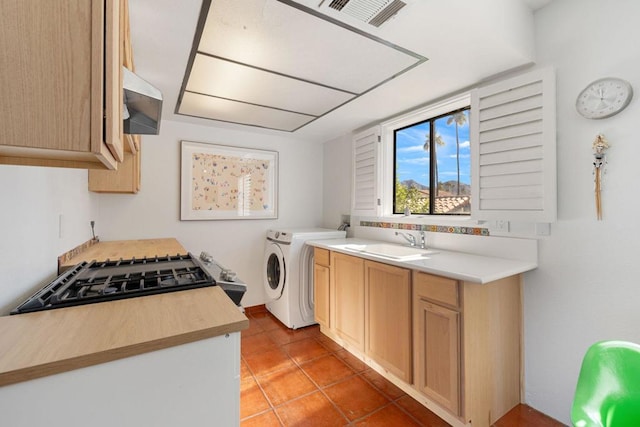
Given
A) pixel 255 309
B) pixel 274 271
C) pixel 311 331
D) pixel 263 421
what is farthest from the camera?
pixel 255 309

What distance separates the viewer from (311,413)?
1.71 metres

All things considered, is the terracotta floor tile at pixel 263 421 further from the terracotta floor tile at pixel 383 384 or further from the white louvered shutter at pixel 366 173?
the white louvered shutter at pixel 366 173

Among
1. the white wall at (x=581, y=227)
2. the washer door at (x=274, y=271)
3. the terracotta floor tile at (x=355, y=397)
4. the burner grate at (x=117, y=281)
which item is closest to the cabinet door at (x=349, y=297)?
the terracotta floor tile at (x=355, y=397)

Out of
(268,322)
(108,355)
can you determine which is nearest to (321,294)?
(268,322)

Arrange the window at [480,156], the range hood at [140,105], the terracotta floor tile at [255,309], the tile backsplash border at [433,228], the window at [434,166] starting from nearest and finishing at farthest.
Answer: the range hood at [140,105] < the window at [480,156] < the tile backsplash border at [433,228] < the window at [434,166] < the terracotta floor tile at [255,309]

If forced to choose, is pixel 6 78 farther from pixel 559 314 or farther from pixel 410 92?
pixel 559 314

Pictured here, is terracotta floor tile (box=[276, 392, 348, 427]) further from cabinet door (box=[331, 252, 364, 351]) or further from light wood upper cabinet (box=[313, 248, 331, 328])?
light wood upper cabinet (box=[313, 248, 331, 328])

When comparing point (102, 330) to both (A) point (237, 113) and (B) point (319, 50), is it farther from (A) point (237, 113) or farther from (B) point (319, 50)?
(A) point (237, 113)

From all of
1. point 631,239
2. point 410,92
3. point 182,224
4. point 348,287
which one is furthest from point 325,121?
point 631,239

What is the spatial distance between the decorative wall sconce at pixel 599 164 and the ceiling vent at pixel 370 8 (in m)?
1.25

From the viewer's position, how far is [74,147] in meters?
0.62

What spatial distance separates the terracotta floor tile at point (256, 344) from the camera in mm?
2477

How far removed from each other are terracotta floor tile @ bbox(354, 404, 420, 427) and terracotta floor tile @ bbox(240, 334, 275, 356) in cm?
113

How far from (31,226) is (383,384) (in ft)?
7.30
